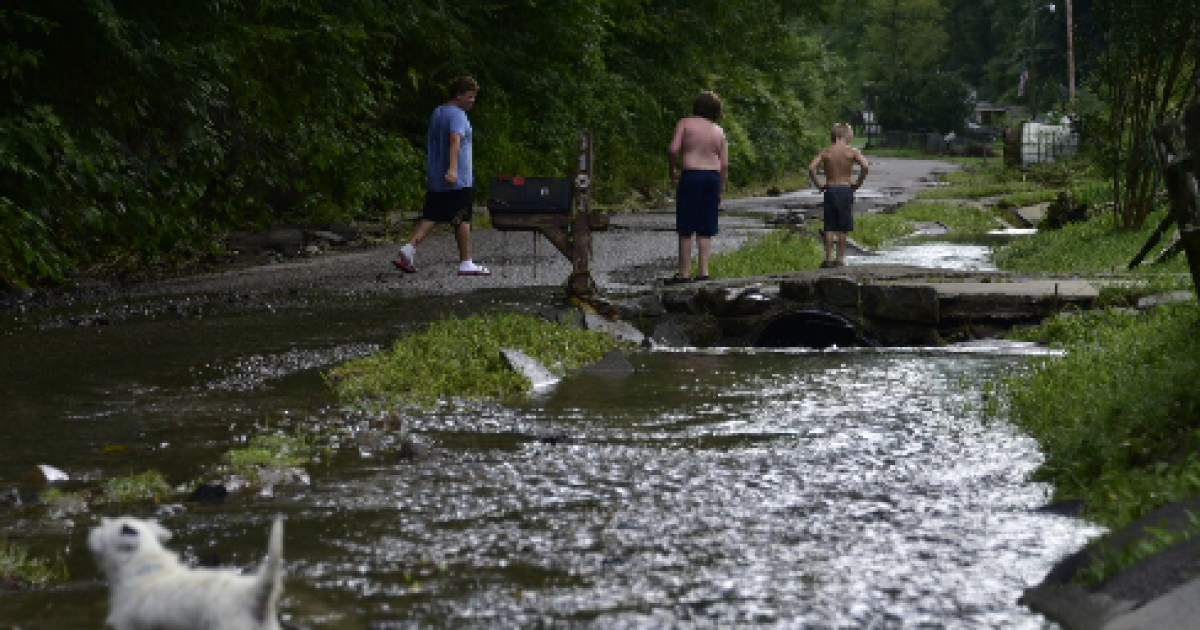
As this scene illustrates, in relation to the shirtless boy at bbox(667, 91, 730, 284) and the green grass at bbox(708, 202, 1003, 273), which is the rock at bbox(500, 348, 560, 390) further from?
the green grass at bbox(708, 202, 1003, 273)

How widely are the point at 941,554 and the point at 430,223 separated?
400 inches

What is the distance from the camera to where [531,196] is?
12.6 metres

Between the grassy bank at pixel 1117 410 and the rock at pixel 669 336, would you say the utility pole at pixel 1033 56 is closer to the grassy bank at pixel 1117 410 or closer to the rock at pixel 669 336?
A: the rock at pixel 669 336

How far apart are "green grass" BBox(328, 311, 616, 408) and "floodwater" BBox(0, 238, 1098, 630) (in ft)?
0.88

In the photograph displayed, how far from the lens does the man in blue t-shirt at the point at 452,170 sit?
14.3m

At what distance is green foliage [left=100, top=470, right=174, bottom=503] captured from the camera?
6.30 m

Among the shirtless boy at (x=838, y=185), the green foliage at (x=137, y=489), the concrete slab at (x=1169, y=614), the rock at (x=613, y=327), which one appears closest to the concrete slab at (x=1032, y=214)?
the shirtless boy at (x=838, y=185)

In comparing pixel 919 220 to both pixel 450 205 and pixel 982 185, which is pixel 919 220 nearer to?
pixel 982 185

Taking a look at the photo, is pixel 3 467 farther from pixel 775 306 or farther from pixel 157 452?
pixel 775 306

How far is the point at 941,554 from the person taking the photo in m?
5.50

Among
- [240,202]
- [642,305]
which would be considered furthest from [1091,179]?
[642,305]

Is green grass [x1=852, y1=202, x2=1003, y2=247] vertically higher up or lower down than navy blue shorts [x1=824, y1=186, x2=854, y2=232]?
lower down

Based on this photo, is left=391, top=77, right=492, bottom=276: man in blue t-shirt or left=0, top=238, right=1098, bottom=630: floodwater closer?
left=0, top=238, right=1098, bottom=630: floodwater

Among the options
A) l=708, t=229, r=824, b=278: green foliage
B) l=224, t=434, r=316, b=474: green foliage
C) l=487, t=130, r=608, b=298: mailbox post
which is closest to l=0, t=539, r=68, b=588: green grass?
l=224, t=434, r=316, b=474: green foliage
